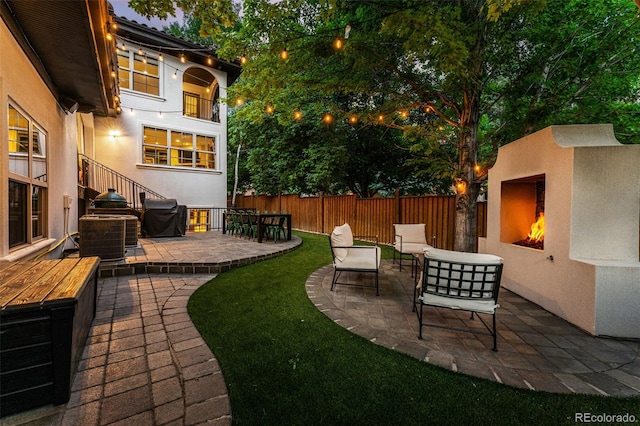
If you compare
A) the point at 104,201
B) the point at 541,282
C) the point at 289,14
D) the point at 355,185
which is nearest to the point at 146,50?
the point at 104,201

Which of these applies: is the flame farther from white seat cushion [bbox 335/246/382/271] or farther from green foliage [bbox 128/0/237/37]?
green foliage [bbox 128/0/237/37]

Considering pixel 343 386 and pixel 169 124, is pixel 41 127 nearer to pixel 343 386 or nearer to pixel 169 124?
pixel 343 386

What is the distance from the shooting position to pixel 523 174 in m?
3.97

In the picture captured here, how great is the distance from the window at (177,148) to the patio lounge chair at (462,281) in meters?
11.3

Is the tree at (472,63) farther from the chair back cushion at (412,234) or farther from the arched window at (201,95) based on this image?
the arched window at (201,95)

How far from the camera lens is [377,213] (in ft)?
29.7

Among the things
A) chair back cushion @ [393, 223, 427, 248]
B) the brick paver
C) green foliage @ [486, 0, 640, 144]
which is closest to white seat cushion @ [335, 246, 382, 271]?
the brick paver

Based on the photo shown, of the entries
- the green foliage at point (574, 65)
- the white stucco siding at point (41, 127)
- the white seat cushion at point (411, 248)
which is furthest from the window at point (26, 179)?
the green foliage at point (574, 65)

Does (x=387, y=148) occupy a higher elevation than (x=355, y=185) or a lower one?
higher

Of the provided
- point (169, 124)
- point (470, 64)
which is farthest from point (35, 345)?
point (169, 124)

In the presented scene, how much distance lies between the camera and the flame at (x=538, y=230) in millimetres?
3967

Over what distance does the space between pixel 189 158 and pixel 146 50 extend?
14.0ft

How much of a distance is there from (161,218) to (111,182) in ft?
11.6

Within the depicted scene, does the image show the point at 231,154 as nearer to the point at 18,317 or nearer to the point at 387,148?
the point at 387,148
